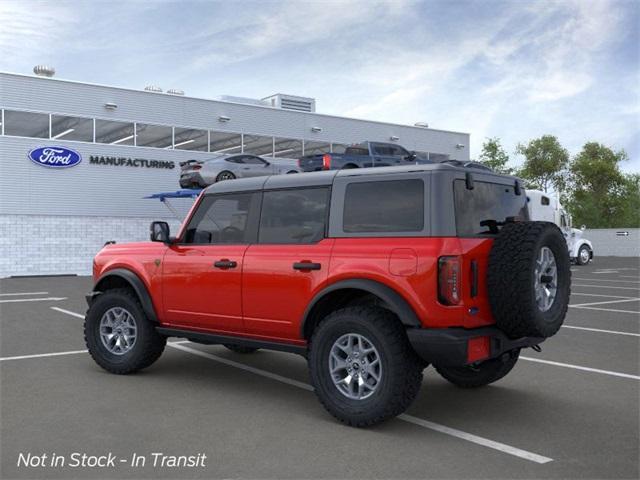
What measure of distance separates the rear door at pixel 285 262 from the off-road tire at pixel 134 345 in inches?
56.8

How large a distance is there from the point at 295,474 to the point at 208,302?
8.08 feet

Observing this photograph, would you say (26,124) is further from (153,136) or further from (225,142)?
(225,142)

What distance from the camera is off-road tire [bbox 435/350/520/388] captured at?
19.5ft

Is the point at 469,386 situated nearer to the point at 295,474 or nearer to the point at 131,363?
the point at 295,474

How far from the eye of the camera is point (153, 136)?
29.2 m

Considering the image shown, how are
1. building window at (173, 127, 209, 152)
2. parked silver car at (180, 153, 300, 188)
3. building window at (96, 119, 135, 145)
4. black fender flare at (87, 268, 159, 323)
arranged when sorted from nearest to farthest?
black fender flare at (87, 268, 159, 323) → parked silver car at (180, 153, 300, 188) → building window at (96, 119, 135, 145) → building window at (173, 127, 209, 152)

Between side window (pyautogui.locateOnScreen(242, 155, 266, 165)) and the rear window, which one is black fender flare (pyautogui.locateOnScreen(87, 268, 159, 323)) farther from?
side window (pyautogui.locateOnScreen(242, 155, 266, 165))

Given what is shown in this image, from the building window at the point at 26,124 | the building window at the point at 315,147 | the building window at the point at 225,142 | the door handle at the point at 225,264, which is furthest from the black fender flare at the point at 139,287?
the building window at the point at 315,147

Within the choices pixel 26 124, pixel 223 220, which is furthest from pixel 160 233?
pixel 26 124

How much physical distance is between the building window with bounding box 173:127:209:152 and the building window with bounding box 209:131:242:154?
35 cm

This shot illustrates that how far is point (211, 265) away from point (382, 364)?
6.74 ft

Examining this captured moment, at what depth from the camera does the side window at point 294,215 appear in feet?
18.0

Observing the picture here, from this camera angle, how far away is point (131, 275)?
675 cm

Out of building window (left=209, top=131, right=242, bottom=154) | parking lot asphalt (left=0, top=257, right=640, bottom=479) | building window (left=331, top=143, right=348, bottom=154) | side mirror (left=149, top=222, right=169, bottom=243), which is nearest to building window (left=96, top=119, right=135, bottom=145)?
building window (left=209, top=131, right=242, bottom=154)
